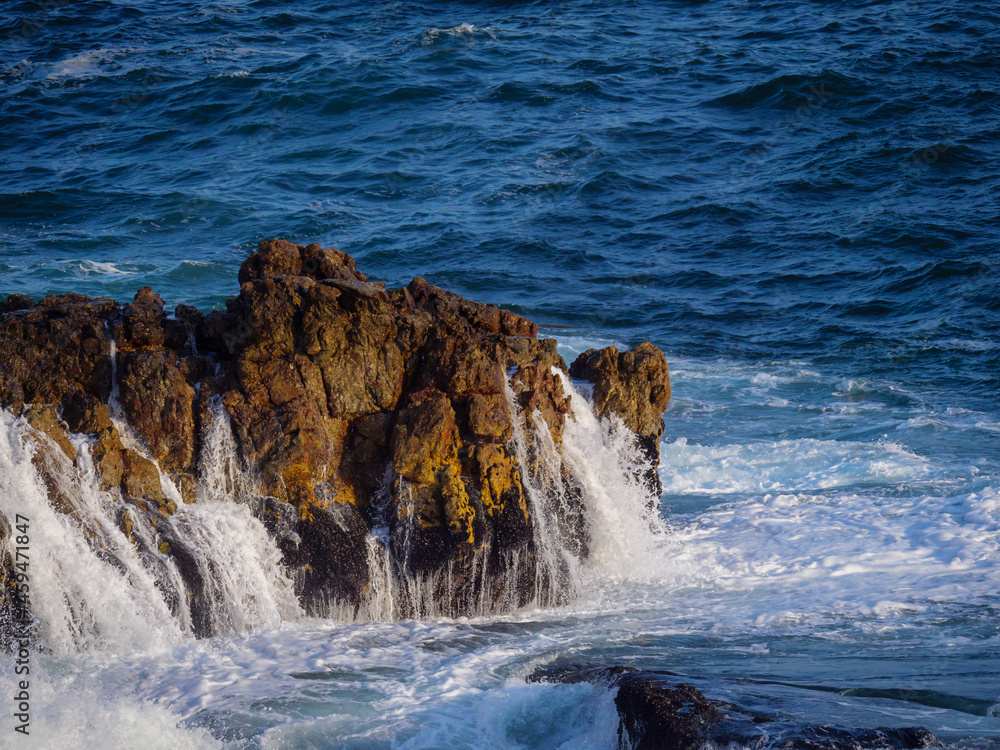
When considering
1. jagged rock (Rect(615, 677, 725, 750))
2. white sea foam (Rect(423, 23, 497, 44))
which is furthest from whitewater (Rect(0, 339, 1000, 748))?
white sea foam (Rect(423, 23, 497, 44))

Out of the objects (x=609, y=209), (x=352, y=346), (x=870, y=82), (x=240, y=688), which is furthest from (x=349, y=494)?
(x=870, y=82)

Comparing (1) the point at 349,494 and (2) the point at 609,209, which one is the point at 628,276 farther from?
(1) the point at 349,494

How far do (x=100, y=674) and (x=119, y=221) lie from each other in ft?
40.9

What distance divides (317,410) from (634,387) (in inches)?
98.1

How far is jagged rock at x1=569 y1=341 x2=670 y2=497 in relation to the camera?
7.39m

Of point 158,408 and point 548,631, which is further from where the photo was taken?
point 548,631

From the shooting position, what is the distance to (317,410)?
6312mm

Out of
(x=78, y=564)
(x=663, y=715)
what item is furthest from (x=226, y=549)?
(x=663, y=715)

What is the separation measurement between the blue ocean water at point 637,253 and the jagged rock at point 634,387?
1061 millimetres

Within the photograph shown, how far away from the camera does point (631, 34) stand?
23.7m

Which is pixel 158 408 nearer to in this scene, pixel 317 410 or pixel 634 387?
pixel 317 410

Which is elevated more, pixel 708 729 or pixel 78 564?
pixel 78 564

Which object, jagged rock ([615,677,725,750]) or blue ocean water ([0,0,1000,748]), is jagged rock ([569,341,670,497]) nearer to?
blue ocean water ([0,0,1000,748])

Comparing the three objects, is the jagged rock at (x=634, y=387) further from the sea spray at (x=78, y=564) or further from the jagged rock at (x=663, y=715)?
the sea spray at (x=78, y=564)
